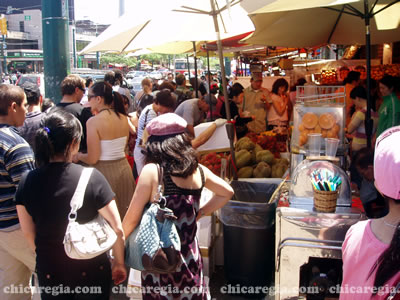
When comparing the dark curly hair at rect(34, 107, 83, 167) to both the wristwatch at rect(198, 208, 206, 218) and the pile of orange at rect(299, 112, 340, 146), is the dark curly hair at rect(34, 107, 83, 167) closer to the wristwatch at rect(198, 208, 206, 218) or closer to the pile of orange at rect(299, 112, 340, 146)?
the wristwatch at rect(198, 208, 206, 218)

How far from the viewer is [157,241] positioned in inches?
94.3

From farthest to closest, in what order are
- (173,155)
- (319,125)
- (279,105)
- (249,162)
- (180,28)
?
(279,105) < (249,162) < (180,28) < (319,125) < (173,155)

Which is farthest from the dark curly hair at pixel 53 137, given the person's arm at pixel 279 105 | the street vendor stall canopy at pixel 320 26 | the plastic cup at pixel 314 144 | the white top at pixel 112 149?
the person's arm at pixel 279 105

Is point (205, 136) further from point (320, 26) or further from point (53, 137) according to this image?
point (320, 26)

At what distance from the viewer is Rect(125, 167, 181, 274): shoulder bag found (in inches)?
93.7

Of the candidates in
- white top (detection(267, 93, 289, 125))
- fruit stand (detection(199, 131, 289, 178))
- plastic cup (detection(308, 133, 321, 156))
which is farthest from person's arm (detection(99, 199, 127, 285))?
white top (detection(267, 93, 289, 125))

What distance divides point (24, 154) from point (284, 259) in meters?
2.07

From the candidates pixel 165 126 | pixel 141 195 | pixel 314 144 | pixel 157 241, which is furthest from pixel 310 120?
pixel 157 241

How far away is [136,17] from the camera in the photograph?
3801 mm

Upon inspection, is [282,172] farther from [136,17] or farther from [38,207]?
[38,207]

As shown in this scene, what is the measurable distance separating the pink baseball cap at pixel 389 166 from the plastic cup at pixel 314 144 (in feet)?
6.29

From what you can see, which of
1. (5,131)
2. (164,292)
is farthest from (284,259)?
(5,131)

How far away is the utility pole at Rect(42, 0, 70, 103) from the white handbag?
4.23m

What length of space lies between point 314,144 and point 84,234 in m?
2.23
